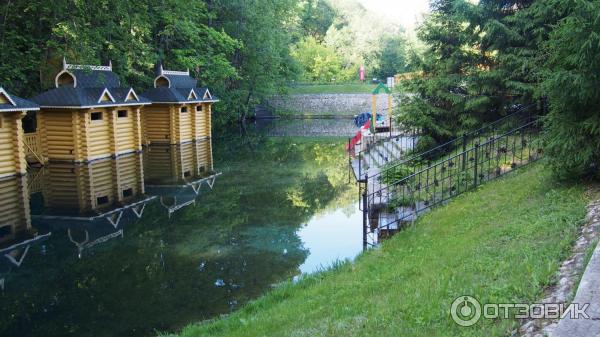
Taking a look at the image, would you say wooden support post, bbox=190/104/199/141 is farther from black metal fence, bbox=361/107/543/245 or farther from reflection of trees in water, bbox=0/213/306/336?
black metal fence, bbox=361/107/543/245

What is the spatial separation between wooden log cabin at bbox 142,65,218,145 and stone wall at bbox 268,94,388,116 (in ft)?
88.0

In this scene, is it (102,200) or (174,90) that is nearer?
(102,200)

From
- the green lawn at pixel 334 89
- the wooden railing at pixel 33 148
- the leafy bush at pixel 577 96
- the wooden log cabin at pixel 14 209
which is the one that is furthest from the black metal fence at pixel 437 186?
the green lawn at pixel 334 89

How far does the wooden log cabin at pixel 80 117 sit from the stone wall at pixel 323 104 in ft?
113

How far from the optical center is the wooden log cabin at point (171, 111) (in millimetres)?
27875

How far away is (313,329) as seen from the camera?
525 cm

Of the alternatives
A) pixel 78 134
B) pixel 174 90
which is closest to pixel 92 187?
pixel 78 134

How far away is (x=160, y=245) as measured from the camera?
11.6 meters

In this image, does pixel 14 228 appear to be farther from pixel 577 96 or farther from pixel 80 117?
pixel 577 96

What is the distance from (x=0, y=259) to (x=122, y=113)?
14943 millimetres

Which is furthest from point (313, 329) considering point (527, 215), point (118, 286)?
point (118, 286)

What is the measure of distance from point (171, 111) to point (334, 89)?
31969 millimetres

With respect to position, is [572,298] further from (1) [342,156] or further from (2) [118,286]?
(1) [342,156]

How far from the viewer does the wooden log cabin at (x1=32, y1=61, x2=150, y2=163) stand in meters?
20.9
